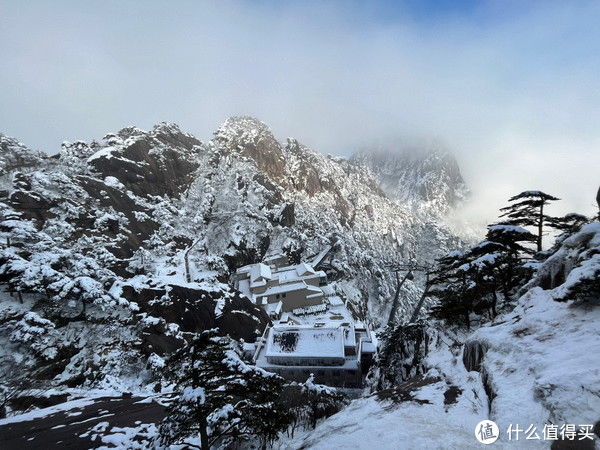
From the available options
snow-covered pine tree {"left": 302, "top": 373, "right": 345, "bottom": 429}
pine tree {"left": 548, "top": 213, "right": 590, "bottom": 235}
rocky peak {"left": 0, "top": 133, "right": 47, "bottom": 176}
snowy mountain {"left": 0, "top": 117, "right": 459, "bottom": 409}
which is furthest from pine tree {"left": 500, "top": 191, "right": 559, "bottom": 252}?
rocky peak {"left": 0, "top": 133, "right": 47, "bottom": 176}

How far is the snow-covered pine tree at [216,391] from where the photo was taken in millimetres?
7031

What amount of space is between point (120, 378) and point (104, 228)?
2467 cm

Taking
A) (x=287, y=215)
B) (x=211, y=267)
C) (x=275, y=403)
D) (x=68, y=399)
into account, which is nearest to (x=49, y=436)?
(x=68, y=399)

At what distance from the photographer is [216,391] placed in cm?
730

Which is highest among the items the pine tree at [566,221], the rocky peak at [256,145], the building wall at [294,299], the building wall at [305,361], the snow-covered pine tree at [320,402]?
the rocky peak at [256,145]

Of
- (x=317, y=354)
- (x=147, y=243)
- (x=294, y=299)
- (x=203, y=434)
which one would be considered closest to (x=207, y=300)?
(x=317, y=354)

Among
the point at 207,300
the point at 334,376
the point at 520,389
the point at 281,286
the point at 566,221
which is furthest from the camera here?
the point at 281,286

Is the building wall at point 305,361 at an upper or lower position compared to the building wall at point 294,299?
lower

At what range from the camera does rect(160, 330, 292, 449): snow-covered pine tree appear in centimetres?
703

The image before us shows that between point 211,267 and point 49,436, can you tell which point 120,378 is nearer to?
point 49,436

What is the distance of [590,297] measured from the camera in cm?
827

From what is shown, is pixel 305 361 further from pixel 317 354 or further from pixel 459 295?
pixel 459 295

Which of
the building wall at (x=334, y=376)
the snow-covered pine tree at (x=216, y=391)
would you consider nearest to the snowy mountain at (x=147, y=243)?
the building wall at (x=334, y=376)

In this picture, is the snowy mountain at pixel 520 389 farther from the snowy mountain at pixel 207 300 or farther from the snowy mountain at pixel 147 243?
the snowy mountain at pixel 147 243
